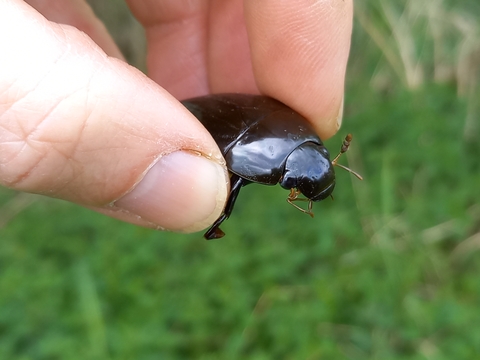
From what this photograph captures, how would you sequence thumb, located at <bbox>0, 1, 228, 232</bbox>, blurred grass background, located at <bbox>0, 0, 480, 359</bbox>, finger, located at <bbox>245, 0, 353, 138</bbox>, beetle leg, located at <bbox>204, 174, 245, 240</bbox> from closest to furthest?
thumb, located at <bbox>0, 1, 228, 232</bbox> < beetle leg, located at <bbox>204, 174, 245, 240</bbox> < finger, located at <bbox>245, 0, 353, 138</bbox> < blurred grass background, located at <bbox>0, 0, 480, 359</bbox>

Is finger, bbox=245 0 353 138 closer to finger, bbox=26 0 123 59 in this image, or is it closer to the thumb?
the thumb

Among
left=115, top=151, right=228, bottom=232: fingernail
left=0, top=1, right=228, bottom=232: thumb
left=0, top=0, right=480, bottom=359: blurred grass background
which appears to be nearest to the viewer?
left=0, top=1, right=228, bottom=232: thumb

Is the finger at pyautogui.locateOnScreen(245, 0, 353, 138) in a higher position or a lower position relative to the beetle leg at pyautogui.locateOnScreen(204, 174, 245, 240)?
higher

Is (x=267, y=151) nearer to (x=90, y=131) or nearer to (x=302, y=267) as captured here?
(x=90, y=131)

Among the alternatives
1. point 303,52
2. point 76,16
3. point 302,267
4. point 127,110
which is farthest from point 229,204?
point 302,267

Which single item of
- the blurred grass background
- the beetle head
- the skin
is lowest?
the blurred grass background

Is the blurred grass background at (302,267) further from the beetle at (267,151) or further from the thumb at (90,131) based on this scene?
the thumb at (90,131)

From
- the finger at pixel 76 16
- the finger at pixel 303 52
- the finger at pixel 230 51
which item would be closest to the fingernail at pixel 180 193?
the finger at pixel 303 52

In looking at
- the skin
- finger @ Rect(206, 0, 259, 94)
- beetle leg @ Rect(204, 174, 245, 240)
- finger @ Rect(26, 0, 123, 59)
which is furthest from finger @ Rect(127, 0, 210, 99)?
beetle leg @ Rect(204, 174, 245, 240)
